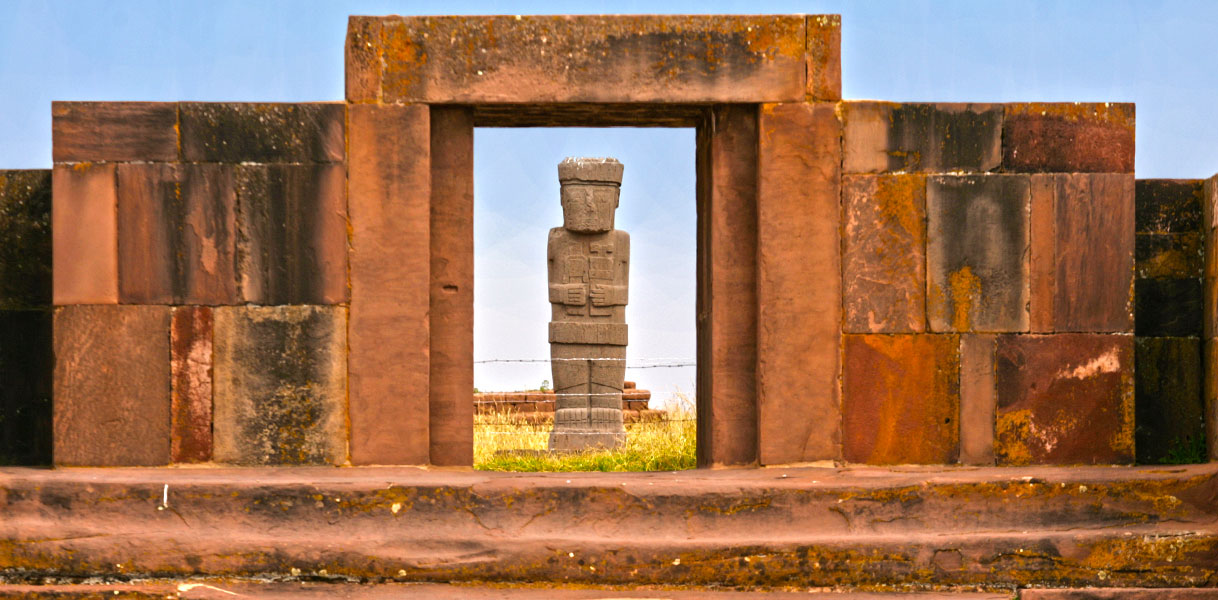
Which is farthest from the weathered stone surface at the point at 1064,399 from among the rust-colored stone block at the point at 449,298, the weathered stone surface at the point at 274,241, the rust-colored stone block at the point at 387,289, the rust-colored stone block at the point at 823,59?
the weathered stone surface at the point at 274,241

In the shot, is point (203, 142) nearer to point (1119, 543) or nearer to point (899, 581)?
point (899, 581)

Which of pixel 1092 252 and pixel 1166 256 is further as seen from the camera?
pixel 1166 256

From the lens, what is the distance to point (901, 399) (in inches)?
244

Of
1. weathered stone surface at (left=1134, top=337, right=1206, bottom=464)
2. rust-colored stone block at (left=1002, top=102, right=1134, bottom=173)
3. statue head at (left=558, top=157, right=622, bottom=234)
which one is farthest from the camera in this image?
statue head at (left=558, top=157, right=622, bottom=234)

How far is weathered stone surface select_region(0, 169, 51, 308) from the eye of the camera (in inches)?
261

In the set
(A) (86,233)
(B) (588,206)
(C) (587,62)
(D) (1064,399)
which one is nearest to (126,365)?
(A) (86,233)

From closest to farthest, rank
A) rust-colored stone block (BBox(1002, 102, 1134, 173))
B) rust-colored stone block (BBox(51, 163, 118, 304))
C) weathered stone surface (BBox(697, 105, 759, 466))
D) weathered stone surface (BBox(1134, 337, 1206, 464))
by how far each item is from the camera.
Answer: rust-colored stone block (BBox(51, 163, 118, 304))
rust-colored stone block (BBox(1002, 102, 1134, 173))
weathered stone surface (BBox(697, 105, 759, 466))
weathered stone surface (BBox(1134, 337, 1206, 464))

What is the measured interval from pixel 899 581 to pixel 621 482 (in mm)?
1335

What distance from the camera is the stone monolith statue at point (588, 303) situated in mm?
12648

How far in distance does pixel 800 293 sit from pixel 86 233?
11.5 ft

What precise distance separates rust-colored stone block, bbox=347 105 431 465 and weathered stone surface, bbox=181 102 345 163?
127 mm

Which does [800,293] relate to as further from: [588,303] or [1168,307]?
[588,303]

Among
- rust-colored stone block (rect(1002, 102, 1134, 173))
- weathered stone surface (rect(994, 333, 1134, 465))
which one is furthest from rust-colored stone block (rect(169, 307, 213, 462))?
rust-colored stone block (rect(1002, 102, 1134, 173))

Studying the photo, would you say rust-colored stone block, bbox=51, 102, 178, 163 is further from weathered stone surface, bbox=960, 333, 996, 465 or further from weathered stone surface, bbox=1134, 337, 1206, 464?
weathered stone surface, bbox=1134, 337, 1206, 464
